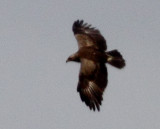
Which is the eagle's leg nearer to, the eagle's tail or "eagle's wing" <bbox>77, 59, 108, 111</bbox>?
"eagle's wing" <bbox>77, 59, 108, 111</bbox>

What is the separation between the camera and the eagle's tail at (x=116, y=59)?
17.8 metres

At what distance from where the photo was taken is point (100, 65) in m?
17.9

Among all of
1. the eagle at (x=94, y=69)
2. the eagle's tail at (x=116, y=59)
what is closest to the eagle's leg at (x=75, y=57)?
the eagle at (x=94, y=69)

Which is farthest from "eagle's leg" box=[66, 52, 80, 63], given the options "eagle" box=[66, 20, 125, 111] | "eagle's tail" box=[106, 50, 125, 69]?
"eagle's tail" box=[106, 50, 125, 69]

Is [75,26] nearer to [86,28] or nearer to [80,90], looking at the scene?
[86,28]

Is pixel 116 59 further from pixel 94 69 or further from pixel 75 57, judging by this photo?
pixel 75 57

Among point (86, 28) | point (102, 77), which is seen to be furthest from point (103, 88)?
point (86, 28)

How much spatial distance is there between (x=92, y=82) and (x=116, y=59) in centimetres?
88

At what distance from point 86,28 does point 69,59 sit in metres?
1.62

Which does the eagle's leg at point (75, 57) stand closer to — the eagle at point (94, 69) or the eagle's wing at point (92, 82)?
the eagle at point (94, 69)

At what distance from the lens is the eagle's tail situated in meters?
17.8

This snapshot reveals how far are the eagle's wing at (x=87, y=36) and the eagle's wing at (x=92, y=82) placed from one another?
715 millimetres

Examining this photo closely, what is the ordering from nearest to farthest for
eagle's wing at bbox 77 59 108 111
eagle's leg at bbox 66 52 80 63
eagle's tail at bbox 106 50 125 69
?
eagle's wing at bbox 77 59 108 111 < eagle's tail at bbox 106 50 125 69 < eagle's leg at bbox 66 52 80 63

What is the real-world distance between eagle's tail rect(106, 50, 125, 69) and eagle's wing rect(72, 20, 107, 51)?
0.53 meters
